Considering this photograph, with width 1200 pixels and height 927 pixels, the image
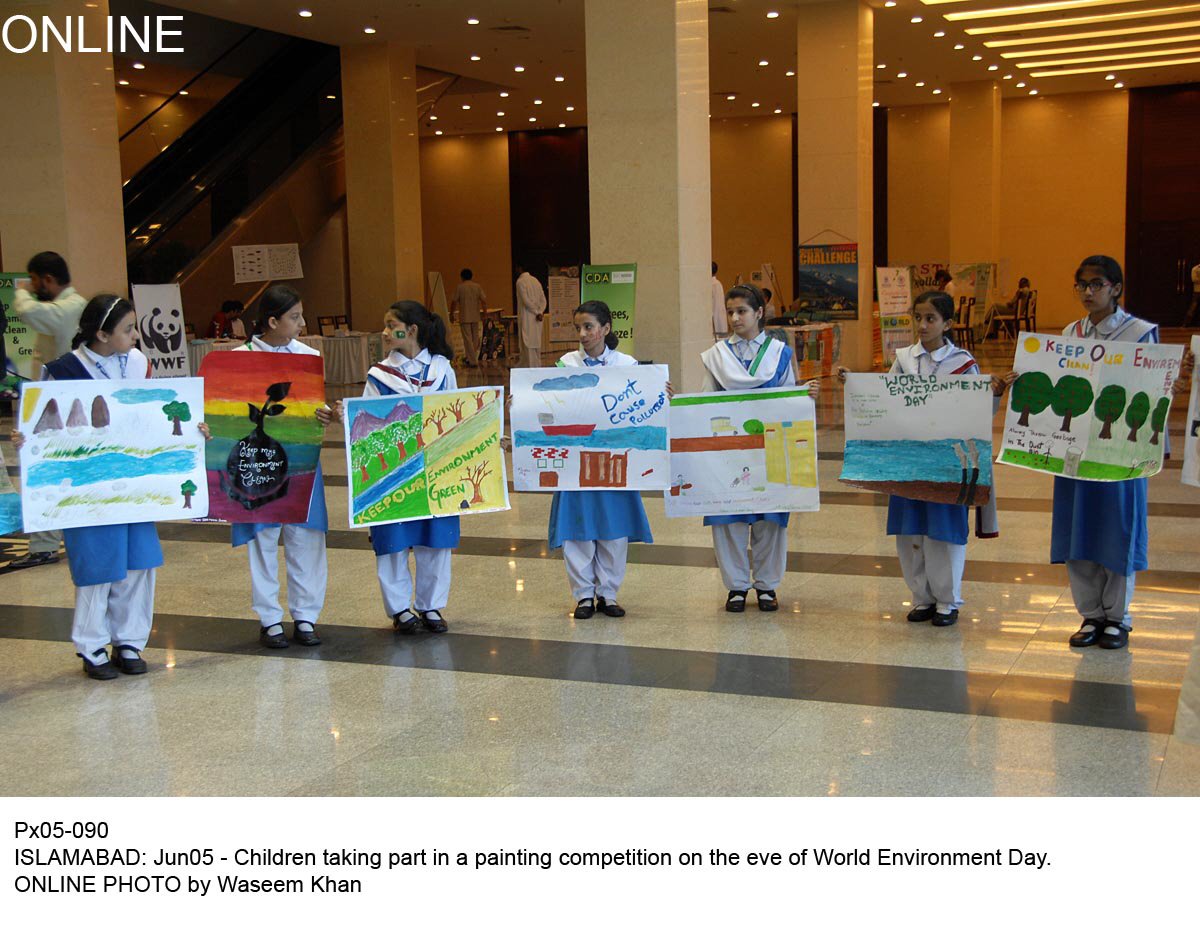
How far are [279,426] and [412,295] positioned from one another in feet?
51.5

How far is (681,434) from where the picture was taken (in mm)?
5621

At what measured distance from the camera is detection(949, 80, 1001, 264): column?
79.5 feet

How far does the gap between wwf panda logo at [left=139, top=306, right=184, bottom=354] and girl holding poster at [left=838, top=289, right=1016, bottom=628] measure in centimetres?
667

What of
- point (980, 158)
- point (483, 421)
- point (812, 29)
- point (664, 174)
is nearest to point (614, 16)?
point (664, 174)

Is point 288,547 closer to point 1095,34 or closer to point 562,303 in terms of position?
point 562,303

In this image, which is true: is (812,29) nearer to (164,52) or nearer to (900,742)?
(164,52)

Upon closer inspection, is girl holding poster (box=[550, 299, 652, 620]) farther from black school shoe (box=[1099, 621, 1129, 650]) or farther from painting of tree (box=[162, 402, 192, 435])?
black school shoe (box=[1099, 621, 1129, 650])

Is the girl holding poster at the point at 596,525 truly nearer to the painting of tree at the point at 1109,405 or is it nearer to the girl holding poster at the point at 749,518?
the girl holding poster at the point at 749,518

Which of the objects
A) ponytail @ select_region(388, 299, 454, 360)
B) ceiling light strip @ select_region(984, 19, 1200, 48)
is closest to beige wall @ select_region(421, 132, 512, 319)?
ceiling light strip @ select_region(984, 19, 1200, 48)

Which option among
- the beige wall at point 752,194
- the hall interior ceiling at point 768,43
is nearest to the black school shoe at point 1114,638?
the hall interior ceiling at point 768,43

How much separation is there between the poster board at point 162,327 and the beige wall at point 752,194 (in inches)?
869

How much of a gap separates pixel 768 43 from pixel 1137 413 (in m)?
17.1

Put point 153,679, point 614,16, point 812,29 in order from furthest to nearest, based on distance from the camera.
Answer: point 812,29
point 614,16
point 153,679

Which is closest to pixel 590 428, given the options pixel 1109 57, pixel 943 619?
pixel 943 619
